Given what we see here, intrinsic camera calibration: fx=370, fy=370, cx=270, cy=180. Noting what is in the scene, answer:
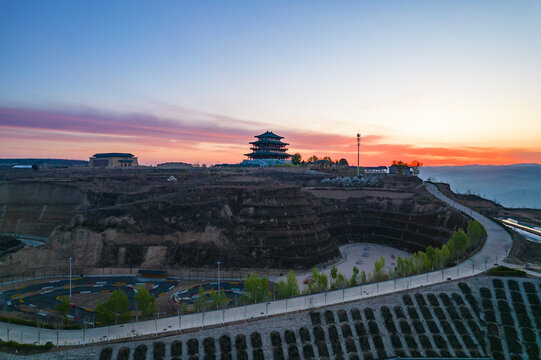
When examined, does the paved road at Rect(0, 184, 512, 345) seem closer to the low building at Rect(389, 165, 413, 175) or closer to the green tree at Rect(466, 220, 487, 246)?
the green tree at Rect(466, 220, 487, 246)

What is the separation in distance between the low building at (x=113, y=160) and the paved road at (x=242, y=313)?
149300mm

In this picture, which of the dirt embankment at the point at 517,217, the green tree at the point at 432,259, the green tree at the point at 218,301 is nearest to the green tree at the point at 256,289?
the green tree at the point at 218,301

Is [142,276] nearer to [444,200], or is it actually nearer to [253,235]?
[253,235]

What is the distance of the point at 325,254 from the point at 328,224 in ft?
82.7

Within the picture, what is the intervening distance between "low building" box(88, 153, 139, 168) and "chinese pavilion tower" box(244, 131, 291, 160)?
64754mm

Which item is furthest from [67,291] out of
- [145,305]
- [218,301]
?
[218,301]

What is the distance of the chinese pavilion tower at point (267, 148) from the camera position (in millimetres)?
178375

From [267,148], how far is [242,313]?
13478cm

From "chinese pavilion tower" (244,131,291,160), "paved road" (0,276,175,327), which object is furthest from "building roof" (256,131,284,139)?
"paved road" (0,276,175,327)

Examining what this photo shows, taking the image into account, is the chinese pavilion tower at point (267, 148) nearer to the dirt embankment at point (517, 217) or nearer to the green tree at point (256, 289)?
the dirt embankment at point (517, 217)

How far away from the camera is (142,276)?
74875 millimetres

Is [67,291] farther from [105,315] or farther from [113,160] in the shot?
[113,160]

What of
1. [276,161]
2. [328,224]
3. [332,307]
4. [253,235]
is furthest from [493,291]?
[276,161]

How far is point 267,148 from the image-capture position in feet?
591
